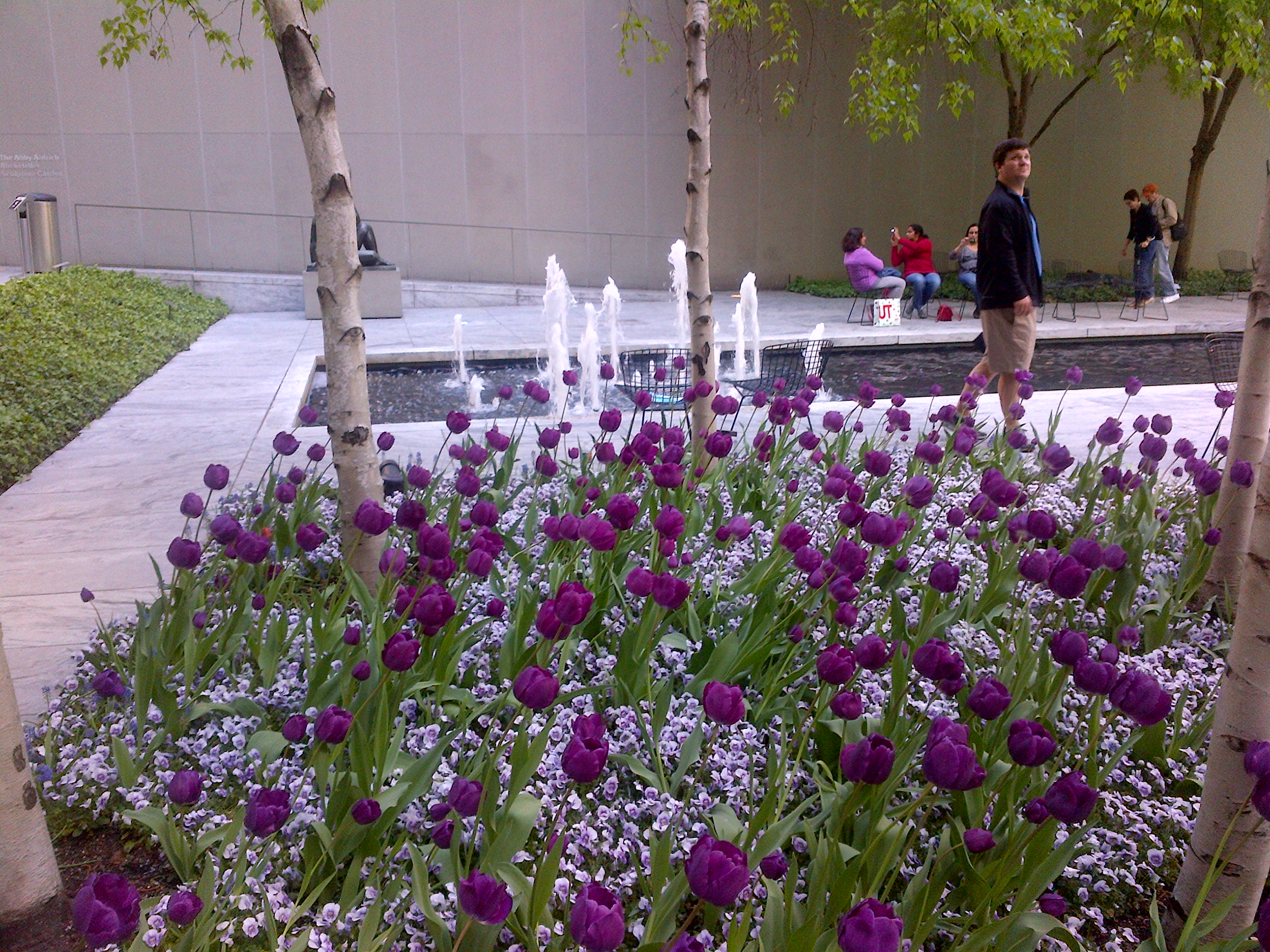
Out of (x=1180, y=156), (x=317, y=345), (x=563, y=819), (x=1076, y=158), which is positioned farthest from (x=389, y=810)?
(x=1180, y=156)

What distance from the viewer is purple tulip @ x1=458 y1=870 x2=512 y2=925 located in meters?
1.37

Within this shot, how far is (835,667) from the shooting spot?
1953mm

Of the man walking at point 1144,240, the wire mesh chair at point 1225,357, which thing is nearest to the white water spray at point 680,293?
the wire mesh chair at point 1225,357

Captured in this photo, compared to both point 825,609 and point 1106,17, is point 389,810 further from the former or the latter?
point 1106,17

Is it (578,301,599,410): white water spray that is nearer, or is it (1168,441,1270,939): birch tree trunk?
(1168,441,1270,939): birch tree trunk

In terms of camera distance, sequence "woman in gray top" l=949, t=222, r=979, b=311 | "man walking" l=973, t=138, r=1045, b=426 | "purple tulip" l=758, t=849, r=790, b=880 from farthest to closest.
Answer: "woman in gray top" l=949, t=222, r=979, b=311, "man walking" l=973, t=138, r=1045, b=426, "purple tulip" l=758, t=849, r=790, b=880

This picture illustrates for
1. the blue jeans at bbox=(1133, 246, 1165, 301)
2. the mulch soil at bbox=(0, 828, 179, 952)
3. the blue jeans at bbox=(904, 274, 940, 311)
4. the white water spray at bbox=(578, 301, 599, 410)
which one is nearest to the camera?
the mulch soil at bbox=(0, 828, 179, 952)

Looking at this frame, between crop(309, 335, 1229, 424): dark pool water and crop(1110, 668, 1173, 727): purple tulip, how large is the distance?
21.5 feet

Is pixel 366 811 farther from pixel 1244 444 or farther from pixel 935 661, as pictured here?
pixel 1244 444

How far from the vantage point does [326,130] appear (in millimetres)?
3426

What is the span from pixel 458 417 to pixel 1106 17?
16.1 metres

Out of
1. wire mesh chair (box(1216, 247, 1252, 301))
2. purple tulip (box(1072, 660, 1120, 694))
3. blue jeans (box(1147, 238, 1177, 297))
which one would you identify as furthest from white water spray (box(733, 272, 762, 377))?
wire mesh chair (box(1216, 247, 1252, 301))

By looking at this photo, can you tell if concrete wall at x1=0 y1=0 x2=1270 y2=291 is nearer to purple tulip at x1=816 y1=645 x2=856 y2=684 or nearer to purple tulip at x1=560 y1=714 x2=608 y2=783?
purple tulip at x1=816 y1=645 x2=856 y2=684

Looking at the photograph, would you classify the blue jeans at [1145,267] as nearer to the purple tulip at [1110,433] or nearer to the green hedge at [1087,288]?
the green hedge at [1087,288]
